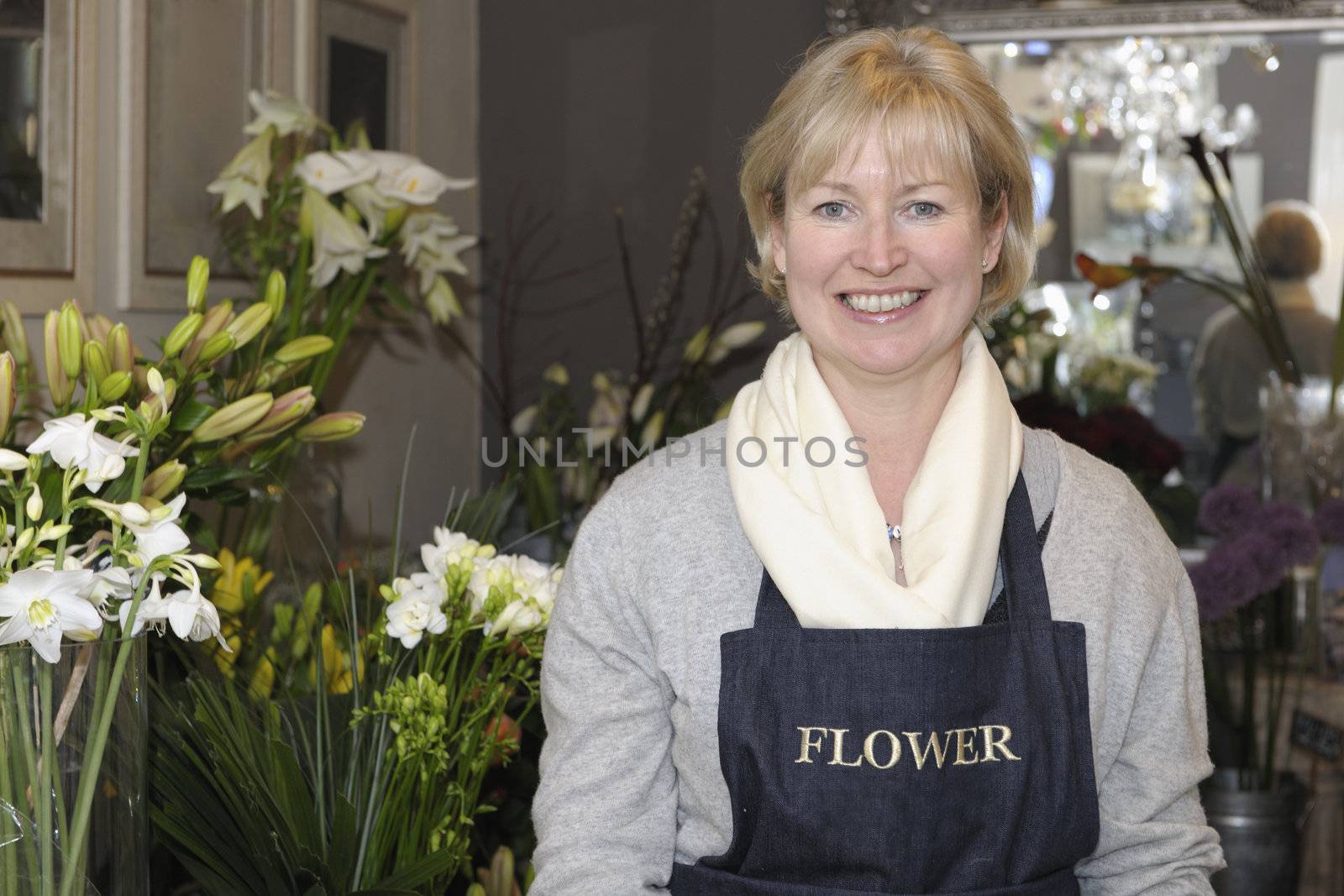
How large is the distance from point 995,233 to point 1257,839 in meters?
1.20

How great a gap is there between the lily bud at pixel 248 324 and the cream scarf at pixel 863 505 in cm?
45

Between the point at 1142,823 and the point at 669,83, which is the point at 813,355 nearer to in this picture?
the point at 1142,823

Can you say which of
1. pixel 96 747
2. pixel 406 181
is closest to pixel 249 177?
pixel 406 181

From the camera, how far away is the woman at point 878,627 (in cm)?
121

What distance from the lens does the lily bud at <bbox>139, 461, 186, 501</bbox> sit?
1.17 metres

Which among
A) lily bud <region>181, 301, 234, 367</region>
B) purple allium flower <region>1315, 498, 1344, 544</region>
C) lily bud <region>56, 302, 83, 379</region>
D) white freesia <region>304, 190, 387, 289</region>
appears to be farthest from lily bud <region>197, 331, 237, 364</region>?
purple allium flower <region>1315, 498, 1344, 544</region>

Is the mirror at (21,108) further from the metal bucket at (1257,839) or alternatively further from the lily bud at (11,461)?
the metal bucket at (1257,839)

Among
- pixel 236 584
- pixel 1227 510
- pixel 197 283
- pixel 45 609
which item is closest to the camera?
pixel 45 609

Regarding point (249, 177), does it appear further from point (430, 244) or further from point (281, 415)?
point (281, 415)

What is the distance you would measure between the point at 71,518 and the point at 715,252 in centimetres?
165

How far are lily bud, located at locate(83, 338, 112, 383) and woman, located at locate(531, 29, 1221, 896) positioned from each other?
0.43 m

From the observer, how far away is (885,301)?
4.22 ft

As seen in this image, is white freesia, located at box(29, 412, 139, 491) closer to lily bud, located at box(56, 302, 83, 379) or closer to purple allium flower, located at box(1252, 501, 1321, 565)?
lily bud, located at box(56, 302, 83, 379)

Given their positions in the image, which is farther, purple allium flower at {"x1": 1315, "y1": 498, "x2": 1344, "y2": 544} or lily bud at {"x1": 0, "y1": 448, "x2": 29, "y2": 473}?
purple allium flower at {"x1": 1315, "y1": 498, "x2": 1344, "y2": 544}
